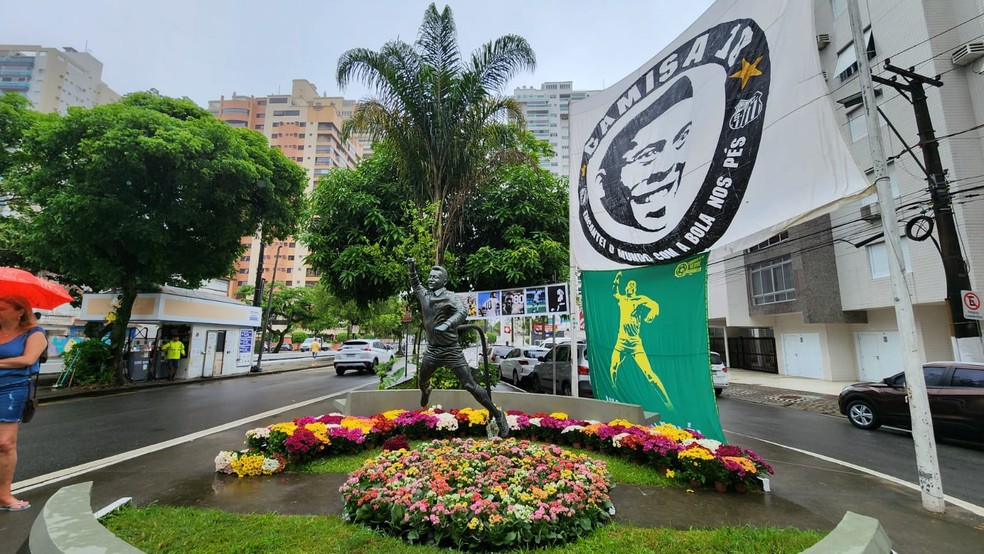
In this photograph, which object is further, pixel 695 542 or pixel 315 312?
pixel 315 312

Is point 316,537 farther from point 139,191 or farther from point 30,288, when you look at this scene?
point 139,191

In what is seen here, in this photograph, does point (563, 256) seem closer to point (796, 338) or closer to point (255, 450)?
point (255, 450)

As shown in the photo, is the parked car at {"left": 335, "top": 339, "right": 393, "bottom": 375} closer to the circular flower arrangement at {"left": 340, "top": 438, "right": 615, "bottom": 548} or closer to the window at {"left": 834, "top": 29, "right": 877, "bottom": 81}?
the circular flower arrangement at {"left": 340, "top": 438, "right": 615, "bottom": 548}

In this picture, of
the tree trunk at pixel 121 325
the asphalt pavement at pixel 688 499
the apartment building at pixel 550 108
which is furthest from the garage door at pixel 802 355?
the apartment building at pixel 550 108

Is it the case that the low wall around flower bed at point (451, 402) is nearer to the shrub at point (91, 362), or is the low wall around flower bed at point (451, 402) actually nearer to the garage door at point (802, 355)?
the shrub at point (91, 362)

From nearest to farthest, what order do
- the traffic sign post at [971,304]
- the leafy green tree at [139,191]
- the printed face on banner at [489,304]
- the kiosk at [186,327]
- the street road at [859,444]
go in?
1. the street road at [859,444]
2. the traffic sign post at [971,304]
3. the printed face on banner at [489,304]
4. the leafy green tree at [139,191]
5. the kiosk at [186,327]

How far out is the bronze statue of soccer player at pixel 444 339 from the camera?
19.4 ft

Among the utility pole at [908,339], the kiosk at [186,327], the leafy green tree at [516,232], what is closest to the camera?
the utility pole at [908,339]

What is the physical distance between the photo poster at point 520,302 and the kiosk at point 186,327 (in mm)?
13441

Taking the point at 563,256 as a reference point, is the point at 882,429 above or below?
below

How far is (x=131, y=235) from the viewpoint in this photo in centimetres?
1285

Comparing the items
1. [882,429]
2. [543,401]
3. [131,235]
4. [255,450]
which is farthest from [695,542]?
[131,235]

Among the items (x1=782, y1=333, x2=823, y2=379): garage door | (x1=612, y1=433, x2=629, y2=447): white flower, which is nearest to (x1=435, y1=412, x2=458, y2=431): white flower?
(x1=612, y1=433, x2=629, y2=447): white flower

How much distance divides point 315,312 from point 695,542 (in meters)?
40.1
